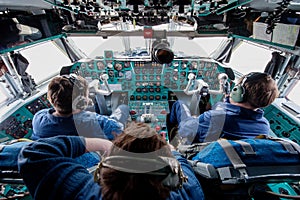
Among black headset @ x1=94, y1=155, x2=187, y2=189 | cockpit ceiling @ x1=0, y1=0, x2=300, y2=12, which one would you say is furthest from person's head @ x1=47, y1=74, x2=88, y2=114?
black headset @ x1=94, y1=155, x2=187, y2=189

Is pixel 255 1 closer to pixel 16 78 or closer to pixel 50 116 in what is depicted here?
pixel 50 116

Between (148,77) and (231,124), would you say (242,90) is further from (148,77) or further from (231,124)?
(148,77)

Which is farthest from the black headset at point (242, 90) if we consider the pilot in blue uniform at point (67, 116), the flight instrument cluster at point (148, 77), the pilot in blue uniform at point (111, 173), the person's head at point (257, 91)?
the flight instrument cluster at point (148, 77)

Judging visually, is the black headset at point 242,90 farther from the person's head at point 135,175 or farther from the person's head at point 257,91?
the person's head at point 135,175

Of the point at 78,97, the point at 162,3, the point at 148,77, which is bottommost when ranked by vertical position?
the point at 148,77

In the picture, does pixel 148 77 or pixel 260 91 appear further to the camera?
pixel 148 77

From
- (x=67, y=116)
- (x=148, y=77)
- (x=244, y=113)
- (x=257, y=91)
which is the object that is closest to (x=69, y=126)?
(x=67, y=116)

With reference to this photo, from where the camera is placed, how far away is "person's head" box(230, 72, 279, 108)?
141 cm

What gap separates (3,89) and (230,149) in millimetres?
2771

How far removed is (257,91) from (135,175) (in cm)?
135

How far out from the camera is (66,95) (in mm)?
1342

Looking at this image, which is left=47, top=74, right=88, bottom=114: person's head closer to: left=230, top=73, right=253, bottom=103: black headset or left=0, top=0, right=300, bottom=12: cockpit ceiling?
left=0, top=0, right=300, bottom=12: cockpit ceiling

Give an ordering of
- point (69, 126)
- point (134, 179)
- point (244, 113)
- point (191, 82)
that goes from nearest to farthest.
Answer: point (134, 179), point (69, 126), point (244, 113), point (191, 82)

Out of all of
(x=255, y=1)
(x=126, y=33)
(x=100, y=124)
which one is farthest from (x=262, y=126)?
(x=126, y=33)
